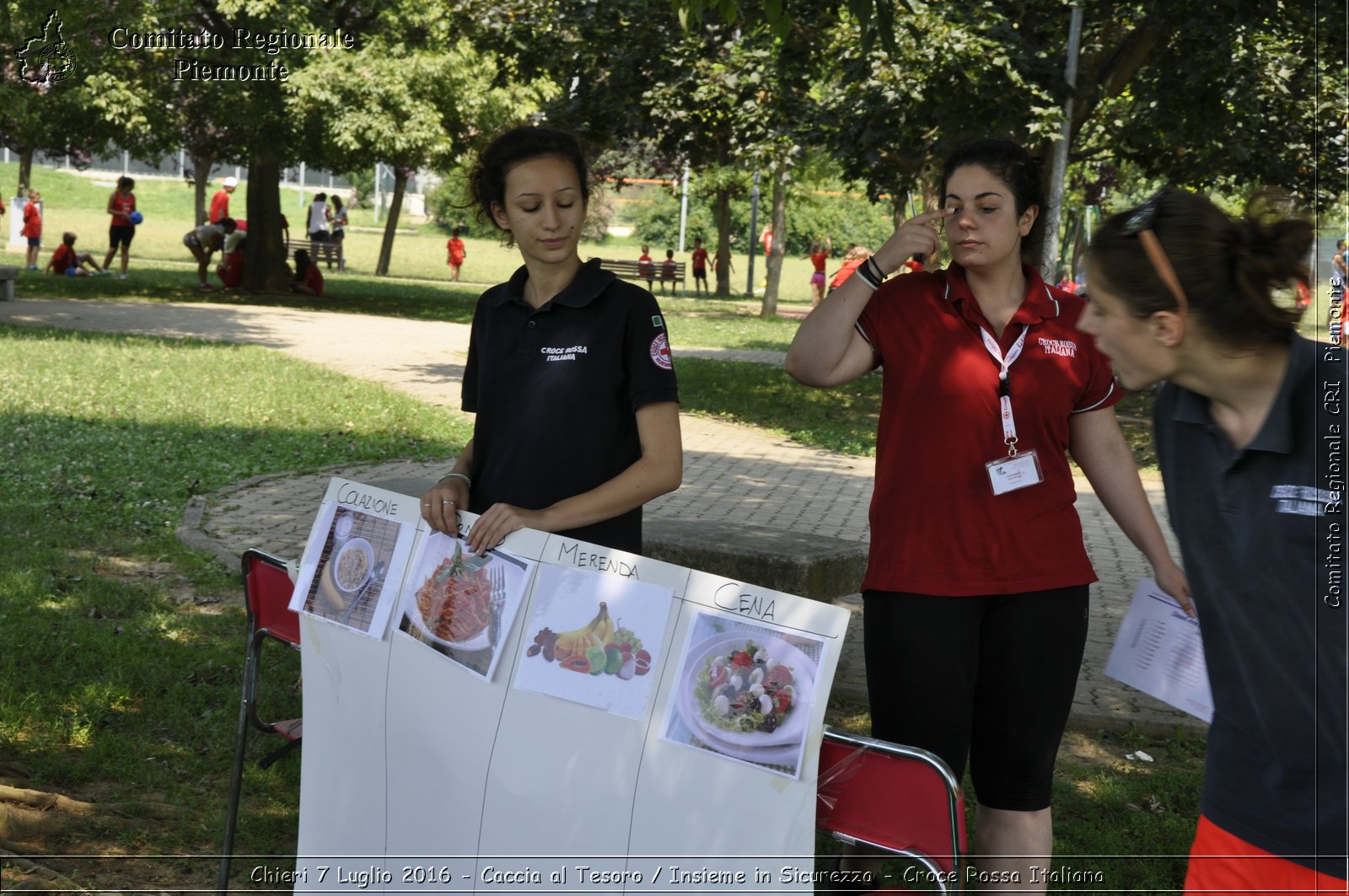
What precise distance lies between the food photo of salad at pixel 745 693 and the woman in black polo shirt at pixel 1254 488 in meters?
0.73

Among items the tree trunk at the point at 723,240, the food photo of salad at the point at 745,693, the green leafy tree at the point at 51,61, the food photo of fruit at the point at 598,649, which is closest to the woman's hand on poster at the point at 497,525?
the food photo of fruit at the point at 598,649

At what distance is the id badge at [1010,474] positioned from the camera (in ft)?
9.74

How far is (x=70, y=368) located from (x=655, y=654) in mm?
12679

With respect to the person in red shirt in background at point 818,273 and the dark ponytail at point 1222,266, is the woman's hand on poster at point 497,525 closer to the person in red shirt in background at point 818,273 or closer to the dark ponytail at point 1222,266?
the dark ponytail at point 1222,266

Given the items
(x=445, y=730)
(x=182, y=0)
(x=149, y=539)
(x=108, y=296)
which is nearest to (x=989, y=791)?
(x=445, y=730)

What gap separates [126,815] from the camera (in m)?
4.22

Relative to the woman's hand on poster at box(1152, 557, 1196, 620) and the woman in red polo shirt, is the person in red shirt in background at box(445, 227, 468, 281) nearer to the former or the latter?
the woman in red polo shirt

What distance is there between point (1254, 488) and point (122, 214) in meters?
26.9

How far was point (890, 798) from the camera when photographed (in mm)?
2547

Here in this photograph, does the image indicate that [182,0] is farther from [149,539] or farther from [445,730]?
[445,730]

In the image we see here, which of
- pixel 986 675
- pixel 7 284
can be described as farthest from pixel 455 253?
pixel 986 675

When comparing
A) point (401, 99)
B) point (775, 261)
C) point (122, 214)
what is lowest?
point (775, 261)

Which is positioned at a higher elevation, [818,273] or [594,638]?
[818,273]

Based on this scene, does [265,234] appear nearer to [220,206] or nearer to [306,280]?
[306,280]
